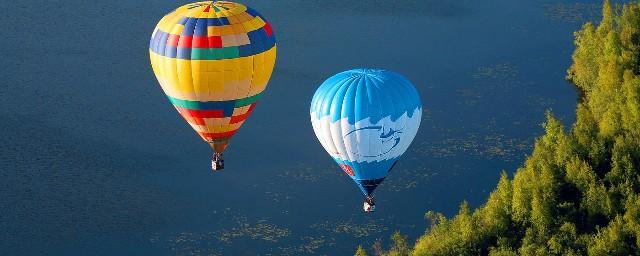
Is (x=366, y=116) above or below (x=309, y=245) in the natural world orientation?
above

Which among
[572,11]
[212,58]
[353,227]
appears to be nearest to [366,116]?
[212,58]

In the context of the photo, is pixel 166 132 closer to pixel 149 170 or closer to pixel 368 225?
pixel 149 170

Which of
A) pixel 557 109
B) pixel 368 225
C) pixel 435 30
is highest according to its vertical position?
pixel 435 30

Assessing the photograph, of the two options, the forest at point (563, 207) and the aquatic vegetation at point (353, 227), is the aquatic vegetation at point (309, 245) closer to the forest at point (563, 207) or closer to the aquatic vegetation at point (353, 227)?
the aquatic vegetation at point (353, 227)

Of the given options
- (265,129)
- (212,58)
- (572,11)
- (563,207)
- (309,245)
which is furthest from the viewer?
(572,11)

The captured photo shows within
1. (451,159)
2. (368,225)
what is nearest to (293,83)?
(451,159)

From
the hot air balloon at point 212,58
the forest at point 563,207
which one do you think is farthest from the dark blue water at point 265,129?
the hot air balloon at point 212,58

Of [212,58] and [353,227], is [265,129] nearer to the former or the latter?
[353,227]
